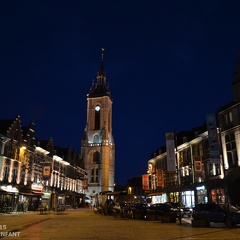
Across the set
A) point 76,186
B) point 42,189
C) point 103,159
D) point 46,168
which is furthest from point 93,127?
point 46,168

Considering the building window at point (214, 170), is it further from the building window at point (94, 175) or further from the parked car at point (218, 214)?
the building window at point (94, 175)

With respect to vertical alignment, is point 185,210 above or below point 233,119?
below

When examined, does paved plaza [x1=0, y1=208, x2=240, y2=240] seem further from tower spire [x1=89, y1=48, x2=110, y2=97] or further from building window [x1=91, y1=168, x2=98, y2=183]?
tower spire [x1=89, y1=48, x2=110, y2=97]

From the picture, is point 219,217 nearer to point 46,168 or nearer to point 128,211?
point 128,211

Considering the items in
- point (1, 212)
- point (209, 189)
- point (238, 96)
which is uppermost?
point (238, 96)

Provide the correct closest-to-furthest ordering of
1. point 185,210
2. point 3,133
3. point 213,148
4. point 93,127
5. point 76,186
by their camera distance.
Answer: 1. point 213,148
2. point 185,210
3. point 3,133
4. point 76,186
5. point 93,127

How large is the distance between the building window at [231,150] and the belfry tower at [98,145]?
64047 mm

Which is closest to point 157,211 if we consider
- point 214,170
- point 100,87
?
point 214,170

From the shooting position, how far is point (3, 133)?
43281 mm

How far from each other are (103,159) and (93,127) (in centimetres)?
1421

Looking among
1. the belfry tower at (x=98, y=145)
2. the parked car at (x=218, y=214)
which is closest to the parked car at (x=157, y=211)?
the parked car at (x=218, y=214)

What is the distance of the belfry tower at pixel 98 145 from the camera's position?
9775 cm

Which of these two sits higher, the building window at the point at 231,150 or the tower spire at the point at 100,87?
the tower spire at the point at 100,87

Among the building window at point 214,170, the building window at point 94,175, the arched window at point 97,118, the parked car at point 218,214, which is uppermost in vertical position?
the arched window at point 97,118
